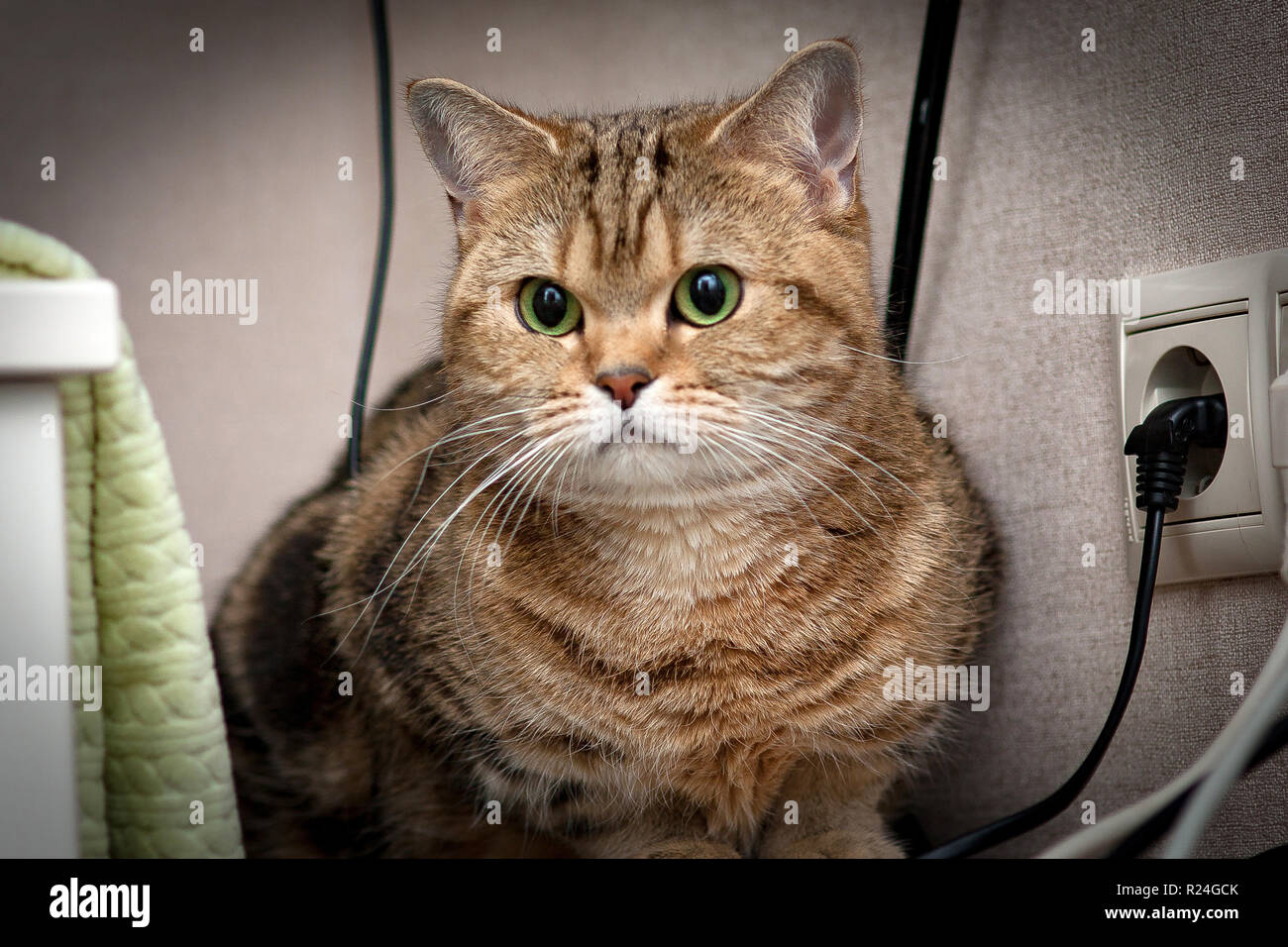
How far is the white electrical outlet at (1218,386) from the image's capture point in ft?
2.09

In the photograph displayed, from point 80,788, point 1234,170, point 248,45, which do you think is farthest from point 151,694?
point 1234,170

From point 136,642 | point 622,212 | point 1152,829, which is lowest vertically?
point 1152,829

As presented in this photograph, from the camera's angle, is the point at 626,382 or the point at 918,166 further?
the point at 918,166

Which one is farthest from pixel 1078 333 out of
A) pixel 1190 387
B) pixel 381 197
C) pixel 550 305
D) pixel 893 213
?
pixel 381 197

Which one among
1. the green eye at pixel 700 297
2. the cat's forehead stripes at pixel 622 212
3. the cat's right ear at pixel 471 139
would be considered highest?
the cat's right ear at pixel 471 139

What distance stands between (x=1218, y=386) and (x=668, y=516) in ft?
1.30

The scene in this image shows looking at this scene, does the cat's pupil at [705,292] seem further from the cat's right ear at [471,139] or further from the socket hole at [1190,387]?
the socket hole at [1190,387]

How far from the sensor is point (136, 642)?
1.64 ft

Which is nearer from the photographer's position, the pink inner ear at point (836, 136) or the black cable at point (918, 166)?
the pink inner ear at point (836, 136)

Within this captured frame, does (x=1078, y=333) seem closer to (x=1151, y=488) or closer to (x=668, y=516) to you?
(x=1151, y=488)

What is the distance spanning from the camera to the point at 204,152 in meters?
0.92

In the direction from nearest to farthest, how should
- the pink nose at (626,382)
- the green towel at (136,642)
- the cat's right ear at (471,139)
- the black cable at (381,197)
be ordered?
the green towel at (136,642), the pink nose at (626,382), the cat's right ear at (471,139), the black cable at (381,197)

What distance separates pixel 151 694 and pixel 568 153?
0.48 m

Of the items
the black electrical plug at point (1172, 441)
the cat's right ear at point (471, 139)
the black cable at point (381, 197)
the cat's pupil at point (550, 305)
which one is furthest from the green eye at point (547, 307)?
the black electrical plug at point (1172, 441)
